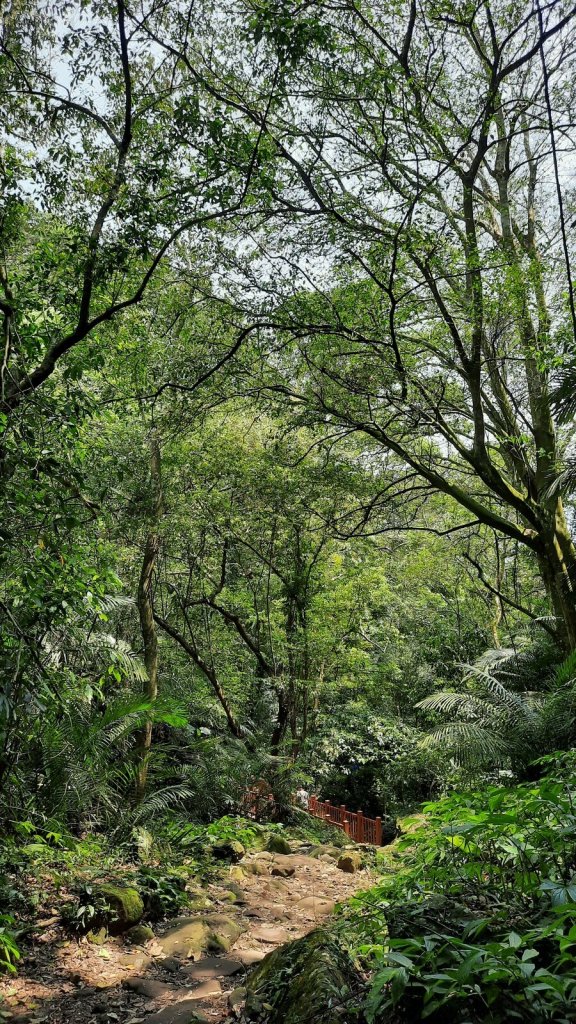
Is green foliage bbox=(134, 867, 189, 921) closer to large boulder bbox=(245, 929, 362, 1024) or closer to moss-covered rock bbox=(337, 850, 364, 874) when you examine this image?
large boulder bbox=(245, 929, 362, 1024)

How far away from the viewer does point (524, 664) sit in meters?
10.8

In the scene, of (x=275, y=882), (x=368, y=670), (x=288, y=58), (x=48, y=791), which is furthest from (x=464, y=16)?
(x=368, y=670)

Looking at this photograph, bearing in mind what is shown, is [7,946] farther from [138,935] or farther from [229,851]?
[229,851]

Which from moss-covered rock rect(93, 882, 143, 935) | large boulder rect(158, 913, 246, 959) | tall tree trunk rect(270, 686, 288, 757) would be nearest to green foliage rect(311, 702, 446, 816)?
tall tree trunk rect(270, 686, 288, 757)

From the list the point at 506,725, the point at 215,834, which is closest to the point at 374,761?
the point at 506,725

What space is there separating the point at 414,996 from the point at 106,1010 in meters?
2.57

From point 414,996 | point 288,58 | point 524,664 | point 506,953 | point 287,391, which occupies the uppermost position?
point 288,58

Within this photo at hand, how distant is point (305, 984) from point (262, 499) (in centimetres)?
807

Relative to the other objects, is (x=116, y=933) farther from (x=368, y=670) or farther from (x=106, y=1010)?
(x=368, y=670)

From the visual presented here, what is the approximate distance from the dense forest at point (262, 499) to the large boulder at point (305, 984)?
2 centimetres

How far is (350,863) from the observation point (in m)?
8.50

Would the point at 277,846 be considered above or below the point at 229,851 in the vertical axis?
below

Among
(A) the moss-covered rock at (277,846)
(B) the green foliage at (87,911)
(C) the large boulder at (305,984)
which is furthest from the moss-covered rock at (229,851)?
(C) the large boulder at (305,984)

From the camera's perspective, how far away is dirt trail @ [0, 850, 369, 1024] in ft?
11.7
